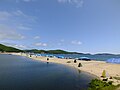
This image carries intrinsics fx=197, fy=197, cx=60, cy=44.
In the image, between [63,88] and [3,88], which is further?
[63,88]

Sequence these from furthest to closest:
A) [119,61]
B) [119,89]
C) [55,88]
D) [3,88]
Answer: [119,61] → [55,88] → [3,88] → [119,89]

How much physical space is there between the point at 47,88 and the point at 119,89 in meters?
12.8

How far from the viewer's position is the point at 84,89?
34.5 metres

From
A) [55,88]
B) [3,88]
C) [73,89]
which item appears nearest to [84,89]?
[73,89]

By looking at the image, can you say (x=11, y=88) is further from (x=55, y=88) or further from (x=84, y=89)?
(x=84, y=89)

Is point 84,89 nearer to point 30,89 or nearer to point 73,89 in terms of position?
point 73,89

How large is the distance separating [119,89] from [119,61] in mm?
79514

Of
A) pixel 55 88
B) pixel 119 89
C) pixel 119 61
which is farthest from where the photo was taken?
pixel 119 61

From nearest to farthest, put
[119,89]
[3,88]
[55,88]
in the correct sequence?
[119,89], [3,88], [55,88]

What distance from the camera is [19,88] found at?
33.6 m

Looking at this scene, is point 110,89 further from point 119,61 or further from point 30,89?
point 119,61

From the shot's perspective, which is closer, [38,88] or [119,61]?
[38,88]

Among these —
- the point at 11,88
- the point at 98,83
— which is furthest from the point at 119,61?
the point at 11,88

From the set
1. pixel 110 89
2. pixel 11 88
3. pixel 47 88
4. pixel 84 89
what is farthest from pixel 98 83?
pixel 11 88
